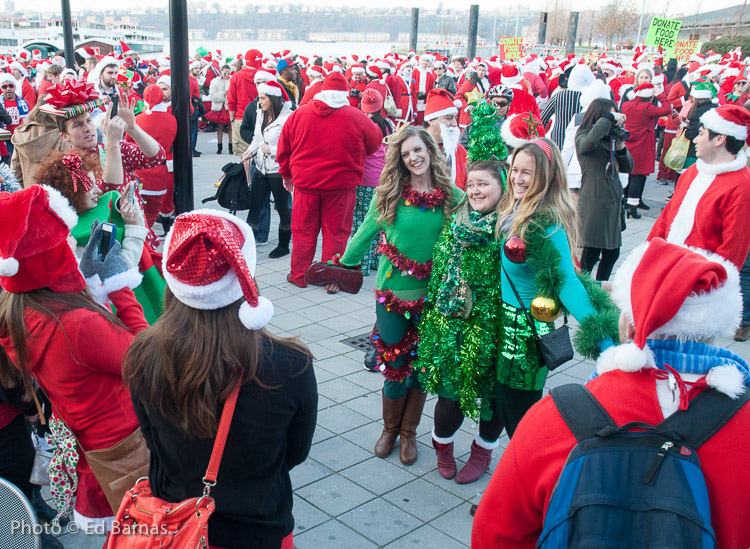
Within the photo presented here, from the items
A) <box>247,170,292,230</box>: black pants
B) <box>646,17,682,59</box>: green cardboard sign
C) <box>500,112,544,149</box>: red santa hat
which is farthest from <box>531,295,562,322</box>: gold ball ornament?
<box>646,17,682,59</box>: green cardboard sign

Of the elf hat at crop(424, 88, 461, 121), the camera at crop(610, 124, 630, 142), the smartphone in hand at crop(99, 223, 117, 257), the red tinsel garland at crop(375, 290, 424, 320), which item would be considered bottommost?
the red tinsel garland at crop(375, 290, 424, 320)

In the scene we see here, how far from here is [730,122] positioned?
509cm

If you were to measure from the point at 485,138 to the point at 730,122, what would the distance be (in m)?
2.56

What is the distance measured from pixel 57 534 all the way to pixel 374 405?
215cm

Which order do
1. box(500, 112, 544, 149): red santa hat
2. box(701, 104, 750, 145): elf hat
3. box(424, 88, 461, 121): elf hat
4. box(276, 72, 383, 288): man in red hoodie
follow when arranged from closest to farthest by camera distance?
box(500, 112, 544, 149): red santa hat
box(701, 104, 750, 145): elf hat
box(424, 88, 461, 121): elf hat
box(276, 72, 383, 288): man in red hoodie

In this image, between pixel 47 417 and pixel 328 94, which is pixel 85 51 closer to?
pixel 328 94

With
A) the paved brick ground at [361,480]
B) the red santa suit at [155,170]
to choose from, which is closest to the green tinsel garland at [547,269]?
the paved brick ground at [361,480]

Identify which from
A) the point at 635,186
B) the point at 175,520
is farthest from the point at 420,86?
the point at 175,520

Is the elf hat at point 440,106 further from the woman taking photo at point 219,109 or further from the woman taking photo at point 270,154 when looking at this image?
the woman taking photo at point 219,109

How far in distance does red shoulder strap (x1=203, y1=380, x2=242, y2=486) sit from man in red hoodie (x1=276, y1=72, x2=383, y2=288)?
16.8 feet

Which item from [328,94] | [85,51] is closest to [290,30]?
[85,51]

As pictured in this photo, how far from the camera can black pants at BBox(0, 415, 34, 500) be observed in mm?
2901

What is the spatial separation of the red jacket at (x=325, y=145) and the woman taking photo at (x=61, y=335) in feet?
→ 14.2

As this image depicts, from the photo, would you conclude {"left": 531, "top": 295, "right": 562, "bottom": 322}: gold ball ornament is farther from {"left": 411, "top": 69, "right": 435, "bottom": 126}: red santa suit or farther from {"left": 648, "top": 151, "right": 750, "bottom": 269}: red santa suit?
{"left": 411, "top": 69, "right": 435, "bottom": 126}: red santa suit
